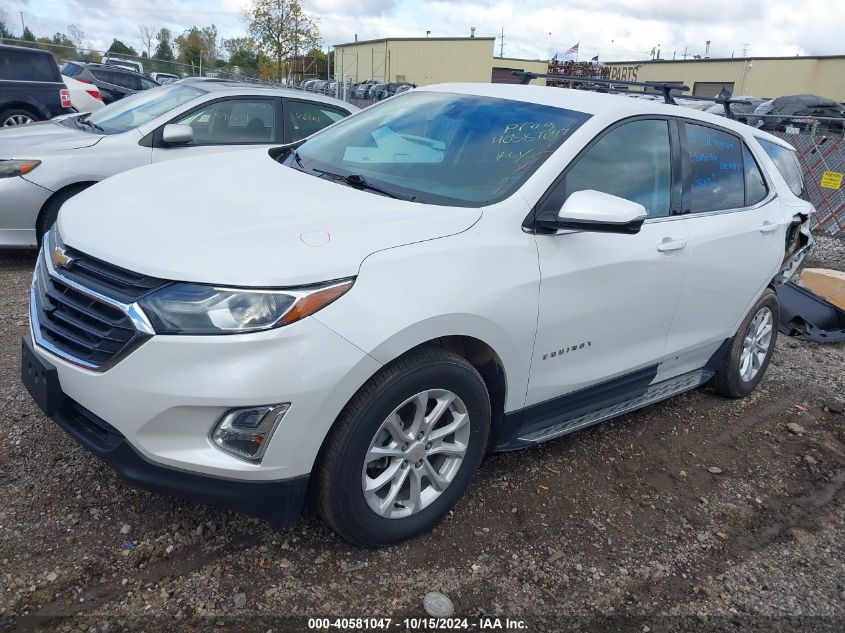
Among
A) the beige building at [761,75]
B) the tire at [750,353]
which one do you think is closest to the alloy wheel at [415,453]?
the tire at [750,353]

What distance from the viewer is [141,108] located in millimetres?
6598

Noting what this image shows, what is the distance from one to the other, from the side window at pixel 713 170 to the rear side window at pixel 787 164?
112 cm

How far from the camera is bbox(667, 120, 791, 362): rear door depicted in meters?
3.68

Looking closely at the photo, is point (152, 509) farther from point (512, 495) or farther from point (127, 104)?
point (127, 104)

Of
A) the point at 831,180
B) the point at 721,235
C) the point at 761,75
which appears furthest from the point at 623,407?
the point at 761,75

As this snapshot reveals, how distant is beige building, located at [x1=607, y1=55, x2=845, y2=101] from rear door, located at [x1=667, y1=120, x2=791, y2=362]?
39.2 meters

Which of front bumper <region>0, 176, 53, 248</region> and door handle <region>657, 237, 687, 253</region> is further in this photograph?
front bumper <region>0, 176, 53, 248</region>

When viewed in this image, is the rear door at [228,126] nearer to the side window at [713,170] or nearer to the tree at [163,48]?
the side window at [713,170]

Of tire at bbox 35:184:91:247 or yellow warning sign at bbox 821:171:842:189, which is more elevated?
tire at bbox 35:184:91:247

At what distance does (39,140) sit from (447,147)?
4374 millimetres

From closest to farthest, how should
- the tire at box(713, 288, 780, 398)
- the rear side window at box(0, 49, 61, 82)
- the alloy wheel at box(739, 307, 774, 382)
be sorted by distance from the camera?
1. the tire at box(713, 288, 780, 398)
2. the alloy wheel at box(739, 307, 774, 382)
3. the rear side window at box(0, 49, 61, 82)

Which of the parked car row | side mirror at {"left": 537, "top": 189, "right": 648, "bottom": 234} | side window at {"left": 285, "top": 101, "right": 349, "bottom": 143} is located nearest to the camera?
side mirror at {"left": 537, "top": 189, "right": 648, "bottom": 234}

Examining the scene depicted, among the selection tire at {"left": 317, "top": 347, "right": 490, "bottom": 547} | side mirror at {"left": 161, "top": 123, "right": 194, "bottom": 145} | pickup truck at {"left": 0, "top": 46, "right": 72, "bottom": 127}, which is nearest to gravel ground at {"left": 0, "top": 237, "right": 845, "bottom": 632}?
tire at {"left": 317, "top": 347, "right": 490, "bottom": 547}

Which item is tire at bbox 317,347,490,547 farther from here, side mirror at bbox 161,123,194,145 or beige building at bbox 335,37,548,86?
beige building at bbox 335,37,548,86
